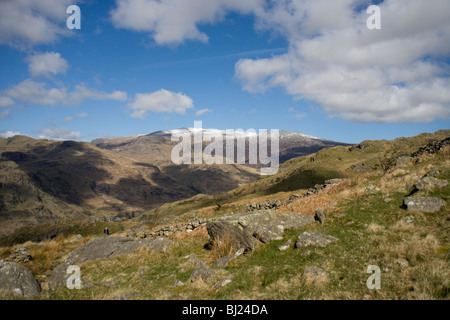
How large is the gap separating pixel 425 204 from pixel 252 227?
26.5 ft

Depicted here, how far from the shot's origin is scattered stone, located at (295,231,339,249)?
33.7 ft

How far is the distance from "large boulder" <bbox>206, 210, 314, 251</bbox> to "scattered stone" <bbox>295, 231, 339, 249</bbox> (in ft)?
5.22

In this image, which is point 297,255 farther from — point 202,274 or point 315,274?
point 202,274

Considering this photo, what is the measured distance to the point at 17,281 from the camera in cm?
941

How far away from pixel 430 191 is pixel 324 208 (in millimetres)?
5203

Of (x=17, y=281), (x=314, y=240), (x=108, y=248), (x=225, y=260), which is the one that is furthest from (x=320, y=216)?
(x=17, y=281)

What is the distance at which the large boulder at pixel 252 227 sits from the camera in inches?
461

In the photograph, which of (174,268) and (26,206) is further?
(26,206)

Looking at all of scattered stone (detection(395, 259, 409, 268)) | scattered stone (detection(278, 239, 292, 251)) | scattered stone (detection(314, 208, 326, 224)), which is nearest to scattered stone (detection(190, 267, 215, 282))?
scattered stone (detection(278, 239, 292, 251))

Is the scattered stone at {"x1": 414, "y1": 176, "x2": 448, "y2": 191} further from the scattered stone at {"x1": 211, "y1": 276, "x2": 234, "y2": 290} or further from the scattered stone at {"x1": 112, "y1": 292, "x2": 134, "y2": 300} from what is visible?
the scattered stone at {"x1": 112, "y1": 292, "x2": 134, "y2": 300}

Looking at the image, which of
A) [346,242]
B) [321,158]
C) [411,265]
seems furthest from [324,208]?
[321,158]
